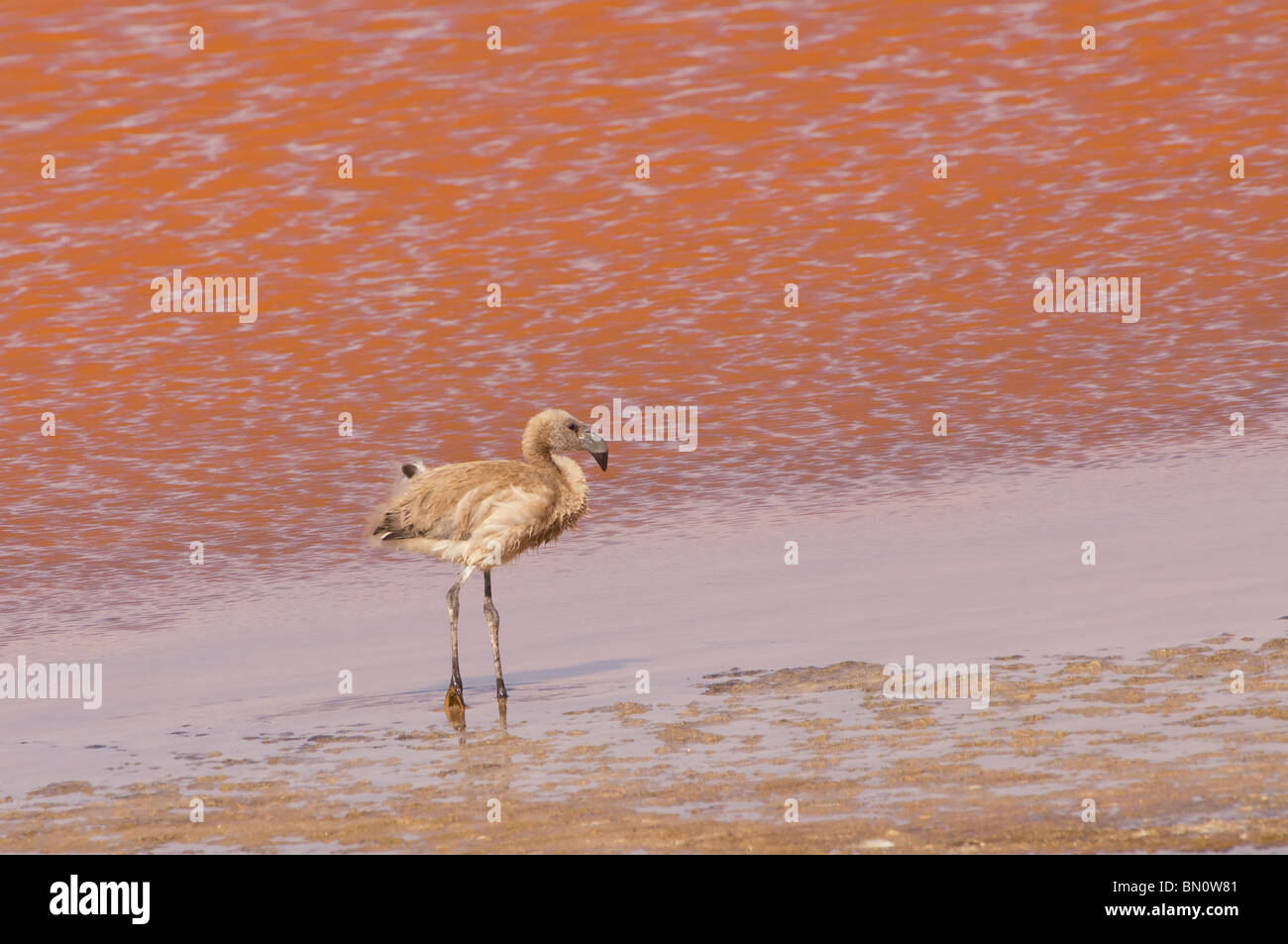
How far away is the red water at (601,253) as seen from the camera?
551 inches

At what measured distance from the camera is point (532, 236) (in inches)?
739

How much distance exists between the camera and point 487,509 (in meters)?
9.84

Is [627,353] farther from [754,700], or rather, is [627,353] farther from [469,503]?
[754,700]

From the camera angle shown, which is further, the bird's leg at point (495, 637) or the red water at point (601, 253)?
the red water at point (601, 253)

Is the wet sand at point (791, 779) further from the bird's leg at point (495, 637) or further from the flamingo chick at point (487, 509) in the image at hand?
the flamingo chick at point (487, 509)

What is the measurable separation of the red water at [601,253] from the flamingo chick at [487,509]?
2388 millimetres

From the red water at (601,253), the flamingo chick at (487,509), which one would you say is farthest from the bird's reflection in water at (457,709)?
the red water at (601,253)

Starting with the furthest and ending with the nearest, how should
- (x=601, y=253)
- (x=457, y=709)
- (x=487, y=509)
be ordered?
(x=601, y=253) < (x=487, y=509) < (x=457, y=709)

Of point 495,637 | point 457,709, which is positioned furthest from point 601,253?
point 457,709

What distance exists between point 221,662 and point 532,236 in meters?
9.19

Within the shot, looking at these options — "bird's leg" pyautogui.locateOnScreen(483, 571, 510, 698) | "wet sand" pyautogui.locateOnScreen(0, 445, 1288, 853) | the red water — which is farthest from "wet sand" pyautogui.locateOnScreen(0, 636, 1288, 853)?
the red water

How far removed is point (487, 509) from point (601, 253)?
8.95 m

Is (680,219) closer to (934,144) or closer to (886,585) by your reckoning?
(934,144)

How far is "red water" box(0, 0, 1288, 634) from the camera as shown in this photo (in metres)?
14.0
